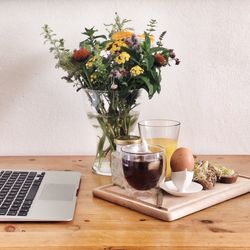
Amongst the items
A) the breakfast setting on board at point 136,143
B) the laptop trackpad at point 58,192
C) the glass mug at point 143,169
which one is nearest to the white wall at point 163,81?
the breakfast setting on board at point 136,143

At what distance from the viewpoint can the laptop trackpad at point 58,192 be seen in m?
1.11

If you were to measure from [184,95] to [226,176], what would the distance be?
1.39ft

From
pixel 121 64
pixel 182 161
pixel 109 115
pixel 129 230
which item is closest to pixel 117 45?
pixel 121 64

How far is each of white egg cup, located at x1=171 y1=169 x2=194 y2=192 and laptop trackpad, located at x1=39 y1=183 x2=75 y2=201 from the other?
240mm

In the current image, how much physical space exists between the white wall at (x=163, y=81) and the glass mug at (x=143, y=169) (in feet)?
1.57

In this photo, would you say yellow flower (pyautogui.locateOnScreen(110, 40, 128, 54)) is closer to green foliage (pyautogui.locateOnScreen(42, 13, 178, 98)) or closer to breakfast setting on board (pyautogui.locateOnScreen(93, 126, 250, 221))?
green foliage (pyautogui.locateOnScreen(42, 13, 178, 98))

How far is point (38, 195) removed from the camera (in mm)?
1118

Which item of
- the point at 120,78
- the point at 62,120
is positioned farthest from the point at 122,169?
the point at 62,120

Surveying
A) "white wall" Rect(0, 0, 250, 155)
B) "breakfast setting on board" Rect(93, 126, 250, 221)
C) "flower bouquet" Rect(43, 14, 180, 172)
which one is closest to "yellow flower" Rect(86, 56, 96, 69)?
"flower bouquet" Rect(43, 14, 180, 172)

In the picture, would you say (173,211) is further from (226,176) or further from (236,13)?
(236,13)

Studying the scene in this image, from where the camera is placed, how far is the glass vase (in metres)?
1.26

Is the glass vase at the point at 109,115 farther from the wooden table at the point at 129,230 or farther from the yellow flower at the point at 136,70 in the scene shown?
the wooden table at the point at 129,230

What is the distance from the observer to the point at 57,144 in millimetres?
1561

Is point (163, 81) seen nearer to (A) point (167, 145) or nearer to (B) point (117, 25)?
(B) point (117, 25)
